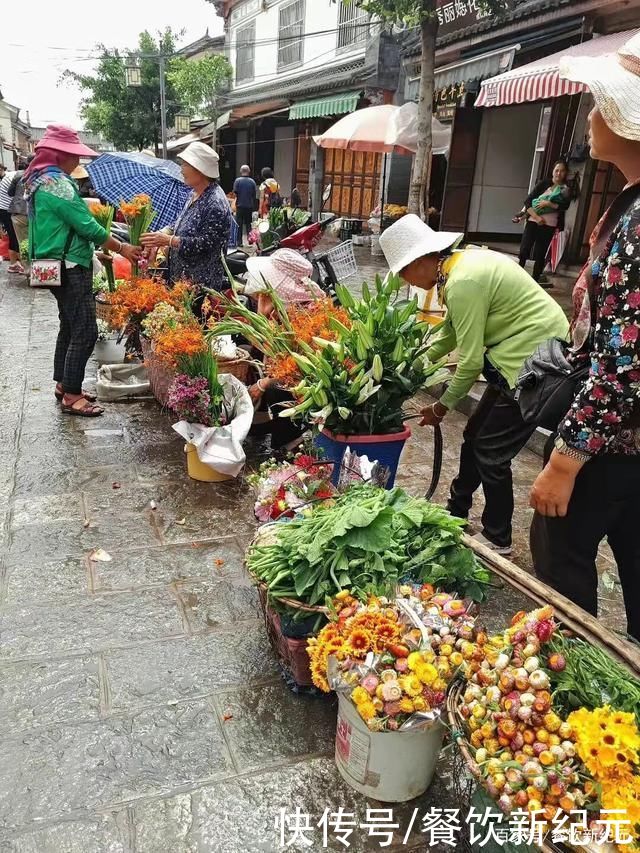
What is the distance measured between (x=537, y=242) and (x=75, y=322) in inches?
258

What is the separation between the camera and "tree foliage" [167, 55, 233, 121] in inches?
1007

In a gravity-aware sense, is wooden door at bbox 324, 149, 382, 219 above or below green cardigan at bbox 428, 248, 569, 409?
above

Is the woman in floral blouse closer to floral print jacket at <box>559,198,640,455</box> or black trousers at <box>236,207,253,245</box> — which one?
floral print jacket at <box>559,198,640,455</box>

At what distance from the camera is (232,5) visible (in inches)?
1040

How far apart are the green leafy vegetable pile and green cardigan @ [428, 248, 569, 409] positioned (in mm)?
901

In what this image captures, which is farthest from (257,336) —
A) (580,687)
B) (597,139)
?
(580,687)

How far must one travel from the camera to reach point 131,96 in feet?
97.7

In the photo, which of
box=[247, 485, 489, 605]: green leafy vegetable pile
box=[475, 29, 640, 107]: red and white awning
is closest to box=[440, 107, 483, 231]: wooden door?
box=[475, 29, 640, 107]: red and white awning

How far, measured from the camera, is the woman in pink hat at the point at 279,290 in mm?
4340

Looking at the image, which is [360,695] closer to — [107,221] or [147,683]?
[147,683]

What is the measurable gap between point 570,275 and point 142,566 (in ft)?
29.4


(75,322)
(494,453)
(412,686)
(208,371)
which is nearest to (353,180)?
(75,322)

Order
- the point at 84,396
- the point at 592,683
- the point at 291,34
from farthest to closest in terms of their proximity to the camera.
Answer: the point at 291,34
the point at 84,396
the point at 592,683

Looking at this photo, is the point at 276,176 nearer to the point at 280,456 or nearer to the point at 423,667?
the point at 280,456
